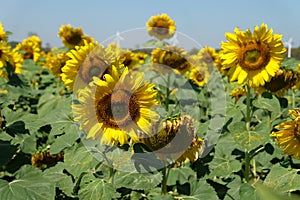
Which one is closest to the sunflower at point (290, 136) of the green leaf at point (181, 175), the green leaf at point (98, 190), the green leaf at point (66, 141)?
the green leaf at point (181, 175)

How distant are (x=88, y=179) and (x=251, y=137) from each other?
97 centimetres

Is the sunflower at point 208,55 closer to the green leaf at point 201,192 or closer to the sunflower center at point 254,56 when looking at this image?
the sunflower center at point 254,56

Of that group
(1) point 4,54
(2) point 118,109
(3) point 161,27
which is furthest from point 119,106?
(3) point 161,27

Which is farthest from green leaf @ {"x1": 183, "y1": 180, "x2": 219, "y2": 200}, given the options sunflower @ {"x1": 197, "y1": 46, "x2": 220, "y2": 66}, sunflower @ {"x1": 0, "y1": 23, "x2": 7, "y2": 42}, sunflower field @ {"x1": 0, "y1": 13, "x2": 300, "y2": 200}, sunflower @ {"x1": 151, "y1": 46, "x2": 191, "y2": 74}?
sunflower @ {"x1": 197, "y1": 46, "x2": 220, "y2": 66}

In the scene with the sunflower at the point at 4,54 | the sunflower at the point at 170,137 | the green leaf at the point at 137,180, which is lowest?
the green leaf at the point at 137,180

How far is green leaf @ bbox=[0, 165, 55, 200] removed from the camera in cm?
178

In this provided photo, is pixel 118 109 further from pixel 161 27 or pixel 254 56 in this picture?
pixel 161 27

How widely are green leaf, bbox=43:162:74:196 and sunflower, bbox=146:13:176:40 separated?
313cm

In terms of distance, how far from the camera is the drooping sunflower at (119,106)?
158cm

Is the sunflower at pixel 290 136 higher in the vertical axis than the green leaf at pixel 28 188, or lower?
higher

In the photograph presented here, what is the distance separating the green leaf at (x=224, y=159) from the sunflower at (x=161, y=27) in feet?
9.20

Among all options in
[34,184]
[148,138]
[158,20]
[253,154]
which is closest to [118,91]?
[148,138]

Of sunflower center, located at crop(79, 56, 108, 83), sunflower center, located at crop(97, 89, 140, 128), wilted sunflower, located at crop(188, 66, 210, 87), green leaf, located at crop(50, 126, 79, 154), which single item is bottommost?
green leaf, located at crop(50, 126, 79, 154)

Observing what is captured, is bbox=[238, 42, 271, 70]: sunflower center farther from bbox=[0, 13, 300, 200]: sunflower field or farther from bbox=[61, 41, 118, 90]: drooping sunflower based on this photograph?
bbox=[61, 41, 118, 90]: drooping sunflower
